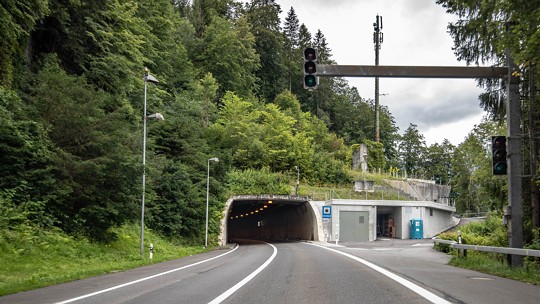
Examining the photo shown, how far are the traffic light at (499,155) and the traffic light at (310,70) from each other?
18.7 feet

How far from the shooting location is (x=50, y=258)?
17766 millimetres

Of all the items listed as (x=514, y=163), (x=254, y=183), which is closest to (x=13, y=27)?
(x=514, y=163)

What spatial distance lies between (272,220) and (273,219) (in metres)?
0.68

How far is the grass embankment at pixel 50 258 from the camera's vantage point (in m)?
13.7

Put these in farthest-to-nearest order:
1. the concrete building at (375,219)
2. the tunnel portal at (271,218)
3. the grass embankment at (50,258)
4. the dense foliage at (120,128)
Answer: the tunnel portal at (271,218) → the concrete building at (375,219) → the dense foliage at (120,128) → the grass embankment at (50,258)

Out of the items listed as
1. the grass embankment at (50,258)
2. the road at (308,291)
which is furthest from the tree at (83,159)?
the road at (308,291)

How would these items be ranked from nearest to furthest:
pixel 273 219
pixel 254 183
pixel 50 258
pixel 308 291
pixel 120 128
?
pixel 308 291, pixel 50 258, pixel 120 128, pixel 254 183, pixel 273 219

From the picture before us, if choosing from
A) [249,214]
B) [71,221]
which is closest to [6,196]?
[71,221]

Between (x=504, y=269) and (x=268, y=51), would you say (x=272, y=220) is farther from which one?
(x=504, y=269)

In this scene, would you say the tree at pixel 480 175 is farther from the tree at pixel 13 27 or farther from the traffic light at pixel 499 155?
the tree at pixel 13 27

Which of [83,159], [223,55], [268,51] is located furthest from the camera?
[268,51]

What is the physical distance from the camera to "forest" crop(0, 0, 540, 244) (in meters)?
18.5

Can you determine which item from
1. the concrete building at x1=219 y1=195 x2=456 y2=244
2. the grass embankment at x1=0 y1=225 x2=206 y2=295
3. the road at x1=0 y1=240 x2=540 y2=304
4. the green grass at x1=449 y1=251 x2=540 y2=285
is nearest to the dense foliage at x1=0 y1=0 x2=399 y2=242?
the grass embankment at x1=0 y1=225 x2=206 y2=295

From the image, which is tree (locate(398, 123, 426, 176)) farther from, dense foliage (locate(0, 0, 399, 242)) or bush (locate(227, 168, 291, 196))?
bush (locate(227, 168, 291, 196))
